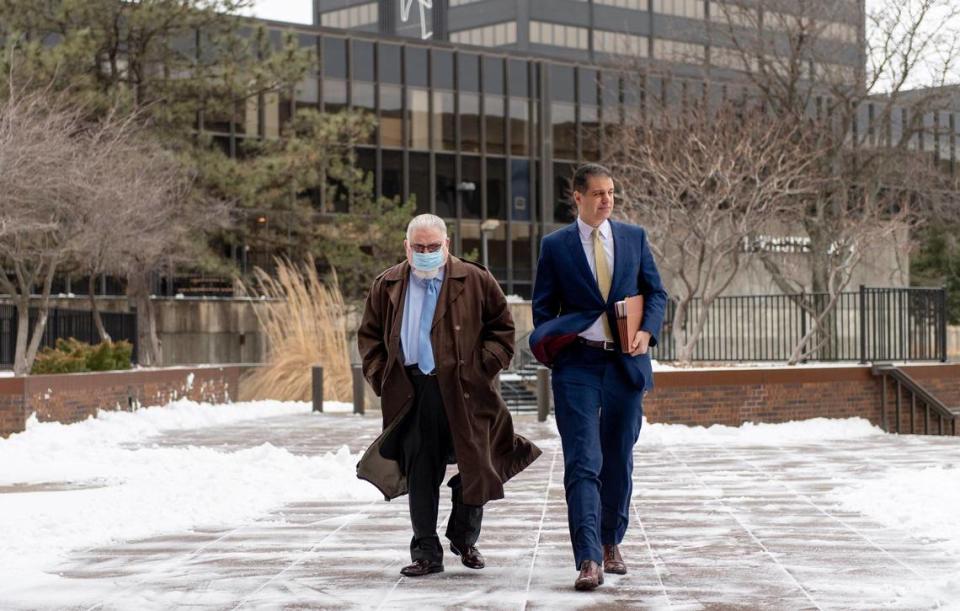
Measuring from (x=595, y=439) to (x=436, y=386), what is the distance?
0.85m

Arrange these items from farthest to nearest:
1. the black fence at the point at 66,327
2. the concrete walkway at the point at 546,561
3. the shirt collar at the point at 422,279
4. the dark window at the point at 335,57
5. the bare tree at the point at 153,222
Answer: the dark window at the point at 335,57 → the bare tree at the point at 153,222 → the black fence at the point at 66,327 → the shirt collar at the point at 422,279 → the concrete walkway at the point at 546,561

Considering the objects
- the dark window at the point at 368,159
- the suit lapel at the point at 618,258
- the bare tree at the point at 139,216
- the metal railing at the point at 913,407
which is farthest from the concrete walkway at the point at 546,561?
the dark window at the point at 368,159

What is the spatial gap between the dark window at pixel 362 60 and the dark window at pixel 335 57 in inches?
13.2

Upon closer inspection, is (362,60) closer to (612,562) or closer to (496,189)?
(496,189)

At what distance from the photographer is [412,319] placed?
754 centimetres

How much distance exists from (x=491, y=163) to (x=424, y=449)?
4327 centimetres

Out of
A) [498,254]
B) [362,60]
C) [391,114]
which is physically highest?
[362,60]

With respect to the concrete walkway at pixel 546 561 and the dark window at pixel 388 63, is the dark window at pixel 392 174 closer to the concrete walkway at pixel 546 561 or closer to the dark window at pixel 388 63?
the dark window at pixel 388 63

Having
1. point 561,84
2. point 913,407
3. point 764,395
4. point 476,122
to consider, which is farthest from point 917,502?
point 561,84

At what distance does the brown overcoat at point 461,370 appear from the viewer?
24.4 feet

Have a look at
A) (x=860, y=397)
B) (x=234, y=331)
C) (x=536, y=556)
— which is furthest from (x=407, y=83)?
(x=536, y=556)

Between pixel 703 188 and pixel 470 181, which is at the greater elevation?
pixel 470 181

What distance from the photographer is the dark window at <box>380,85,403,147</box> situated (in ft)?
158

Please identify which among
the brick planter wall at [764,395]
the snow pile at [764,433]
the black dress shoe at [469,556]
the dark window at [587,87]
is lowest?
the snow pile at [764,433]
